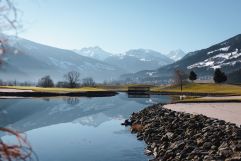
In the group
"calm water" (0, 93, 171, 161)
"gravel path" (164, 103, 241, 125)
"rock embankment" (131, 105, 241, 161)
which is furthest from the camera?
"gravel path" (164, 103, 241, 125)

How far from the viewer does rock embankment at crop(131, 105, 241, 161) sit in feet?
69.0

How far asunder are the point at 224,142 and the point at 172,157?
3029 millimetres

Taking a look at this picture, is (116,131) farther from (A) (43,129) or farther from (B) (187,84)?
(B) (187,84)

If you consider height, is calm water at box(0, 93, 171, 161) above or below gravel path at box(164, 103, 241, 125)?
below

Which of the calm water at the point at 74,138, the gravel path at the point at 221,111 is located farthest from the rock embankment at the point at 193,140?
the gravel path at the point at 221,111

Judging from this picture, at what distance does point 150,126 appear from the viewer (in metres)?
38.5

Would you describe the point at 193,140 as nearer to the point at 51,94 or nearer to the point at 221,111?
the point at 221,111

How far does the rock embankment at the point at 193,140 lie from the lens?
21031mm

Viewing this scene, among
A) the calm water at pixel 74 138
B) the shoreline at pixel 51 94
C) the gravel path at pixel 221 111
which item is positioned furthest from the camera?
the shoreline at pixel 51 94

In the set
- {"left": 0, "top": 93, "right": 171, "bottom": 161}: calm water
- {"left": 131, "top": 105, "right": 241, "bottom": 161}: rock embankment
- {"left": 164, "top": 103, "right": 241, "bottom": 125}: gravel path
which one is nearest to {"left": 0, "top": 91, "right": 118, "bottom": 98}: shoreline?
→ {"left": 0, "top": 93, "right": 171, "bottom": 161}: calm water

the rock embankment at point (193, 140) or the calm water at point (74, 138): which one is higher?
the rock embankment at point (193, 140)

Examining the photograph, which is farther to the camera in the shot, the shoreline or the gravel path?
the shoreline

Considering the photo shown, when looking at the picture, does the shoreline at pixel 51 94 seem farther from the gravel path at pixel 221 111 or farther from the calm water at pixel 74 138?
the gravel path at pixel 221 111

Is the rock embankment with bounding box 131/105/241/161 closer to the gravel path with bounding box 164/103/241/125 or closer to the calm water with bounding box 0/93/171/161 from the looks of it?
the calm water with bounding box 0/93/171/161
